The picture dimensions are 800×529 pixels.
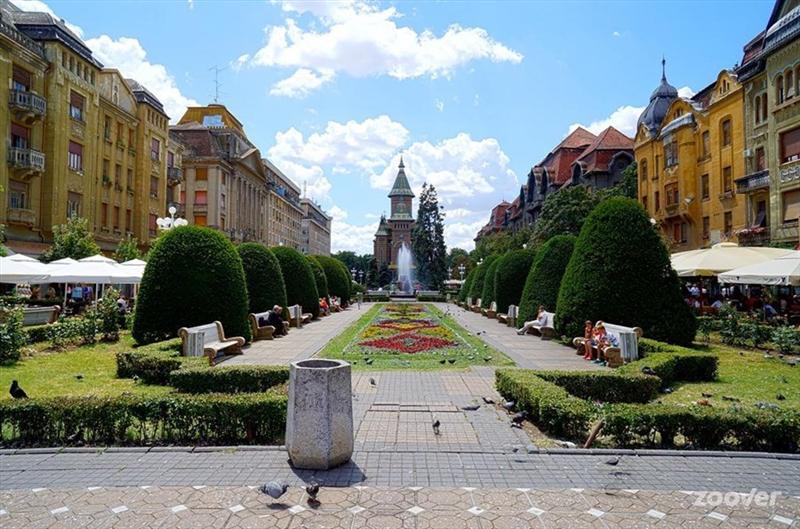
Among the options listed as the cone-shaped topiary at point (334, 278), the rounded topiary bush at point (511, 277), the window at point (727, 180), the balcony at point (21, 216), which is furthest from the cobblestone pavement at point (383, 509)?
the cone-shaped topiary at point (334, 278)

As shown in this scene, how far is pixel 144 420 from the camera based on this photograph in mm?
6699

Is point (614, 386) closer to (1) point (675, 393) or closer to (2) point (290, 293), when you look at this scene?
(1) point (675, 393)

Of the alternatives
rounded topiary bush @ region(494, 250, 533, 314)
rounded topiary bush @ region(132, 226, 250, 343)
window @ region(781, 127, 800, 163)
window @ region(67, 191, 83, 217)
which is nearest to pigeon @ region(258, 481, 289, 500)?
rounded topiary bush @ region(132, 226, 250, 343)

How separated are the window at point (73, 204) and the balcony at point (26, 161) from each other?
3.52 m

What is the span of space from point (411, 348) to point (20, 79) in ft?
88.5

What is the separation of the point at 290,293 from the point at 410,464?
19.8 metres

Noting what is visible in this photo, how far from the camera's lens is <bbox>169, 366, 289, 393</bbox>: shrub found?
879 cm

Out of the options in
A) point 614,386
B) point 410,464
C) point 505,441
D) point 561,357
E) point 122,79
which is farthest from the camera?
point 122,79

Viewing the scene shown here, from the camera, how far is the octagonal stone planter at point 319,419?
571 centimetres

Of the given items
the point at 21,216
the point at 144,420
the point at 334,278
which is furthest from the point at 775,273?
the point at 21,216

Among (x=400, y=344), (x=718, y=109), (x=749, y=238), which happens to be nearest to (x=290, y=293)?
(x=400, y=344)

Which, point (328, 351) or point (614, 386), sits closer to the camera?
point (614, 386)

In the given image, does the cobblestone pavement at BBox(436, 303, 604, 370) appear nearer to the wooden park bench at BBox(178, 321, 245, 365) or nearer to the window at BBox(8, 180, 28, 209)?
the wooden park bench at BBox(178, 321, 245, 365)

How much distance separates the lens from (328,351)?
15.4 metres
